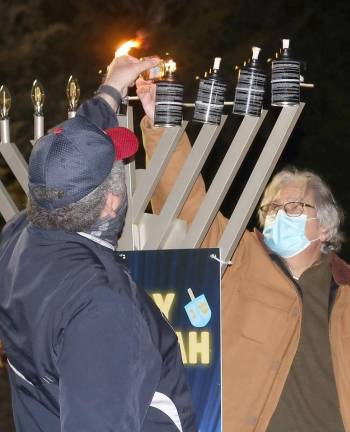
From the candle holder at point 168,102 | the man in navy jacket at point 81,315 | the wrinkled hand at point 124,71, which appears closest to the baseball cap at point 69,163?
the man in navy jacket at point 81,315

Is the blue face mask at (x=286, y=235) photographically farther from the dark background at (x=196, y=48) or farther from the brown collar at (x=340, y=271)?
the dark background at (x=196, y=48)

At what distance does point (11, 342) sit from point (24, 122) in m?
5.61

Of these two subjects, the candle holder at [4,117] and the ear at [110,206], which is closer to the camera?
the ear at [110,206]

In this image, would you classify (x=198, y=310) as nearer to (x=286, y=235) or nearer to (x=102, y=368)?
(x=286, y=235)

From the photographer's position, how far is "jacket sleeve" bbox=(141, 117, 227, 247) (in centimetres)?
348

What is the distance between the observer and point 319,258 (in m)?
3.40

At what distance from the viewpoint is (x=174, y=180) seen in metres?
3.51

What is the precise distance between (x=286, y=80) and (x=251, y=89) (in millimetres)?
112

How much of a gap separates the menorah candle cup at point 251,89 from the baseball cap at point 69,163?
1.17 m

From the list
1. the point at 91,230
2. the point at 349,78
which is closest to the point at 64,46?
the point at 349,78

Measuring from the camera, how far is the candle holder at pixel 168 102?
3.34 metres

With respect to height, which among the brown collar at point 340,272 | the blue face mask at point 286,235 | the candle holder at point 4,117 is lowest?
the brown collar at point 340,272

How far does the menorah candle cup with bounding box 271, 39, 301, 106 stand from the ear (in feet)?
4.02

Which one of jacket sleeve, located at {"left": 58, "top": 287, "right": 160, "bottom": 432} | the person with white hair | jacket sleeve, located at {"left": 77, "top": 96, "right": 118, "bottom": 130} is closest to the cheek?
the person with white hair
